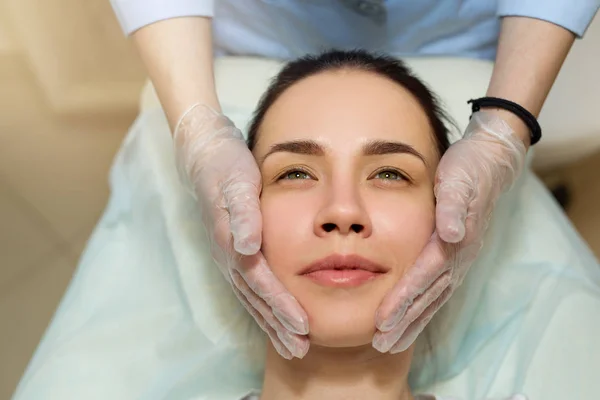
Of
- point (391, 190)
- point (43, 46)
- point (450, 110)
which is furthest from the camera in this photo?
point (43, 46)

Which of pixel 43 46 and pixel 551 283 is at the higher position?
pixel 43 46

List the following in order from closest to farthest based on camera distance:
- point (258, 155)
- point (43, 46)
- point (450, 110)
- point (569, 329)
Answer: point (258, 155) → point (569, 329) → point (450, 110) → point (43, 46)

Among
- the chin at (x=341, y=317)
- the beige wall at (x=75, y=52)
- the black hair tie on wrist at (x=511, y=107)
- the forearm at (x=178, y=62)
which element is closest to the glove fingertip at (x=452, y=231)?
the chin at (x=341, y=317)

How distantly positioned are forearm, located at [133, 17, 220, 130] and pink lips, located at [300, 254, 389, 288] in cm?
41

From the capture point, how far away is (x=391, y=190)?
86cm

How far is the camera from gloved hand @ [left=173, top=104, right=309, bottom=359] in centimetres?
82

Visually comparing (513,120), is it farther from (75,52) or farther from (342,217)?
(75,52)

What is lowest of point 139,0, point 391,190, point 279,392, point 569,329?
point 569,329

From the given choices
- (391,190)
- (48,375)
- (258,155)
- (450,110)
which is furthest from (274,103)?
(48,375)

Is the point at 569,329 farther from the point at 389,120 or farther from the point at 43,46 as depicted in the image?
the point at 43,46

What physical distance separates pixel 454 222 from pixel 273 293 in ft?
0.78

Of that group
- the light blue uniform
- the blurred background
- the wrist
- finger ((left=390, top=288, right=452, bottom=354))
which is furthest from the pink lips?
the blurred background

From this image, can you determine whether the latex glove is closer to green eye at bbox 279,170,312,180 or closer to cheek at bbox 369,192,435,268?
cheek at bbox 369,192,435,268

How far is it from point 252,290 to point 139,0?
0.55 metres
